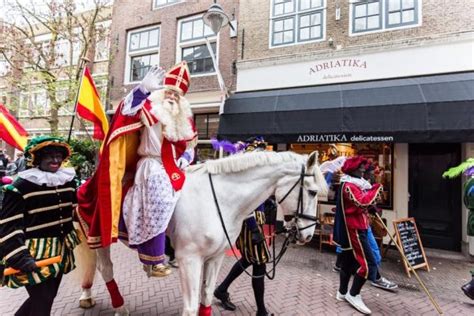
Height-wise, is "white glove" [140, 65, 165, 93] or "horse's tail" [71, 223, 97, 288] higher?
"white glove" [140, 65, 165, 93]

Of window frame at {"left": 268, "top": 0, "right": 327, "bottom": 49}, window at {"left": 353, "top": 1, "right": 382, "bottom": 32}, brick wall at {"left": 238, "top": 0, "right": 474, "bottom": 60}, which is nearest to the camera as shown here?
brick wall at {"left": 238, "top": 0, "right": 474, "bottom": 60}

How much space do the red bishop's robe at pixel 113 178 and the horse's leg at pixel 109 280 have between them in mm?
609

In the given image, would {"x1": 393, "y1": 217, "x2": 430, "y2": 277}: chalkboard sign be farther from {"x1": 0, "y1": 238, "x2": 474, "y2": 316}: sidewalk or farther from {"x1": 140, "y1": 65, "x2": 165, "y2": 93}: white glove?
{"x1": 140, "y1": 65, "x2": 165, "y2": 93}: white glove

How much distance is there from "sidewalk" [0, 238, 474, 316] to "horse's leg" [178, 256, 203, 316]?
4.40ft

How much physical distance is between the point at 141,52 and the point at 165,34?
4.32 ft

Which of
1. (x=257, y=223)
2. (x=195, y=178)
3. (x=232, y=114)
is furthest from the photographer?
(x=232, y=114)

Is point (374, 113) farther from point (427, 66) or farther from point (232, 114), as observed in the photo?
point (232, 114)

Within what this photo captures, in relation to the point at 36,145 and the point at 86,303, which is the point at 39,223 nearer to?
the point at 36,145

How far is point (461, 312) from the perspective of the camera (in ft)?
13.0

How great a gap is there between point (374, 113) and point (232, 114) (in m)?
3.73

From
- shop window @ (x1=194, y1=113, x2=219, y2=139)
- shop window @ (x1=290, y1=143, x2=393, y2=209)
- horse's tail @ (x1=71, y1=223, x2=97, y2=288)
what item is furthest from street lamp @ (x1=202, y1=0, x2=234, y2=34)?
horse's tail @ (x1=71, y1=223, x2=97, y2=288)

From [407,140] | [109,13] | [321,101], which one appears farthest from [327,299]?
[109,13]

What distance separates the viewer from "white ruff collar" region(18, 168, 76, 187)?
7.57 ft

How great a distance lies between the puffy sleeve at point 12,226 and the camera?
2.12 meters
